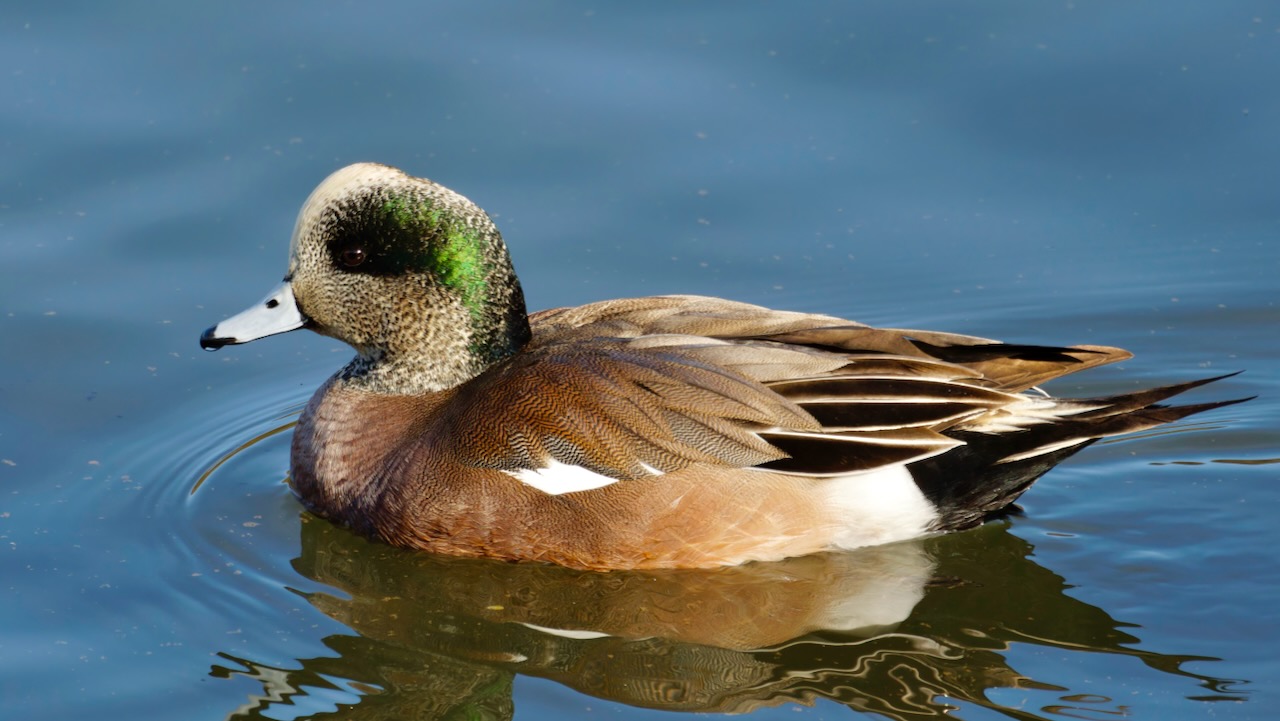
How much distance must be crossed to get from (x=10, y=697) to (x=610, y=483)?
1.99 metres

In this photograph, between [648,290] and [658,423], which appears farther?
[648,290]

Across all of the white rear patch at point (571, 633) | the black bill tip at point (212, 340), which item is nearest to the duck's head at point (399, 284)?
the black bill tip at point (212, 340)

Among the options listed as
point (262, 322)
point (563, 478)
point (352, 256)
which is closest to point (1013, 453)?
point (563, 478)

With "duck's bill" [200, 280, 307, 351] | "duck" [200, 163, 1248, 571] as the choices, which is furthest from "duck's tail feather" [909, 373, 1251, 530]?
"duck's bill" [200, 280, 307, 351]

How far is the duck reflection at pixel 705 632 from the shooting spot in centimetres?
525

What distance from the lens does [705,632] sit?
563 centimetres

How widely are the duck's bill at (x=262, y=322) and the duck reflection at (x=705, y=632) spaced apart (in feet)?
2.56

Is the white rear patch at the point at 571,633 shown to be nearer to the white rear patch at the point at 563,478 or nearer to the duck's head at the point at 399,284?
the white rear patch at the point at 563,478

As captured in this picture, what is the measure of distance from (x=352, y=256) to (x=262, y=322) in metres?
0.41

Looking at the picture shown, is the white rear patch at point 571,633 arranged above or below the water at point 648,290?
below

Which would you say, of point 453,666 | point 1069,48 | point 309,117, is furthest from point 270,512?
point 1069,48

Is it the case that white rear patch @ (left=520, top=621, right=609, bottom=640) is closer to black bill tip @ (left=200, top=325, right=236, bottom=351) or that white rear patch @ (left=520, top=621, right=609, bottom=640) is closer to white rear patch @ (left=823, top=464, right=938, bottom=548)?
white rear patch @ (left=823, top=464, right=938, bottom=548)

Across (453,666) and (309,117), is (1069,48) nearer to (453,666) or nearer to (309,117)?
(309,117)

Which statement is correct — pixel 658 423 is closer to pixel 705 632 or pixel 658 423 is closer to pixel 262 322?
pixel 705 632
